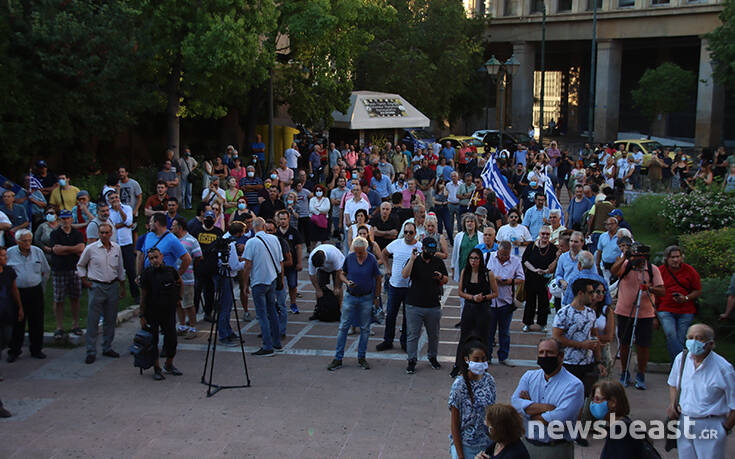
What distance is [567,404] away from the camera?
20.3ft

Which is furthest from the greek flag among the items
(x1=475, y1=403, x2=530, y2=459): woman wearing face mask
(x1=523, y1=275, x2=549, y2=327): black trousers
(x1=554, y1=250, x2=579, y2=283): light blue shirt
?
(x1=475, y1=403, x2=530, y2=459): woman wearing face mask

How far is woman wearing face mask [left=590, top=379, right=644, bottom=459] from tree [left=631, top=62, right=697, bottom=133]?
1591 inches

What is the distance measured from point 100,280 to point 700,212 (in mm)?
12729

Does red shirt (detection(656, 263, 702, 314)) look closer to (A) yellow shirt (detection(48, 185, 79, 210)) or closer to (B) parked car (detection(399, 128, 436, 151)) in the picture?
(A) yellow shirt (detection(48, 185, 79, 210))

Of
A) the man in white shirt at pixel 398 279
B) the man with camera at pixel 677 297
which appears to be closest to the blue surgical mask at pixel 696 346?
the man with camera at pixel 677 297

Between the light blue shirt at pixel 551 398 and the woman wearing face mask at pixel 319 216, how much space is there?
30.9 feet

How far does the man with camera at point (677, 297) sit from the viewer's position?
939 cm

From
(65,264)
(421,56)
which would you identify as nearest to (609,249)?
(65,264)

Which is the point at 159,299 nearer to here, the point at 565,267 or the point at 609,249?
the point at 565,267

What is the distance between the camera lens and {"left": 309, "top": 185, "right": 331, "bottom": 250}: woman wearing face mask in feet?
50.9

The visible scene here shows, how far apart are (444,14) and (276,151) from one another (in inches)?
591

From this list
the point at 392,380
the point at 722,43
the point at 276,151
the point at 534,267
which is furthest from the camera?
the point at 722,43

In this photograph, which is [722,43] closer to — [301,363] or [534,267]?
[534,267]

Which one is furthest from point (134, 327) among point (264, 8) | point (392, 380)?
point (264, 8)
